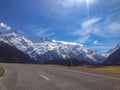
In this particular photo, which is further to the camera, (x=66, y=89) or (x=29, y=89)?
(x=29, y=89)

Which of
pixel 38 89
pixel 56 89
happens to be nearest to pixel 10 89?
pixel 38 89

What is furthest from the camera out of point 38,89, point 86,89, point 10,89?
point 10,89

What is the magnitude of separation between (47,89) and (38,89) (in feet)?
1.72

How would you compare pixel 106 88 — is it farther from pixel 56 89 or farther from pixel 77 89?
pixel 56 89

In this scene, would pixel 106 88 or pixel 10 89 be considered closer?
pixel 106 88

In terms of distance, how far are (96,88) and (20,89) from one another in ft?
13.5

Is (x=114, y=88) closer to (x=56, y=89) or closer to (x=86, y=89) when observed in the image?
(x=86, y=89)

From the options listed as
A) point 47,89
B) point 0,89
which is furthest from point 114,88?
point 0,89

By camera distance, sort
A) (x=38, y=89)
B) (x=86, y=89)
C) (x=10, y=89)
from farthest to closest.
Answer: (x=10, y=89) < (x=38, y=89) < (x=86, y=89)

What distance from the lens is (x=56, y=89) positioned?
1015 cm

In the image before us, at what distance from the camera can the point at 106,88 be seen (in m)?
9.73

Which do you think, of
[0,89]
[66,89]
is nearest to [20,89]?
[0,89]

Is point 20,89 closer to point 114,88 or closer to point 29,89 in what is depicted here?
point 29,89

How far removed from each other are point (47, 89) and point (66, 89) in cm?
101
